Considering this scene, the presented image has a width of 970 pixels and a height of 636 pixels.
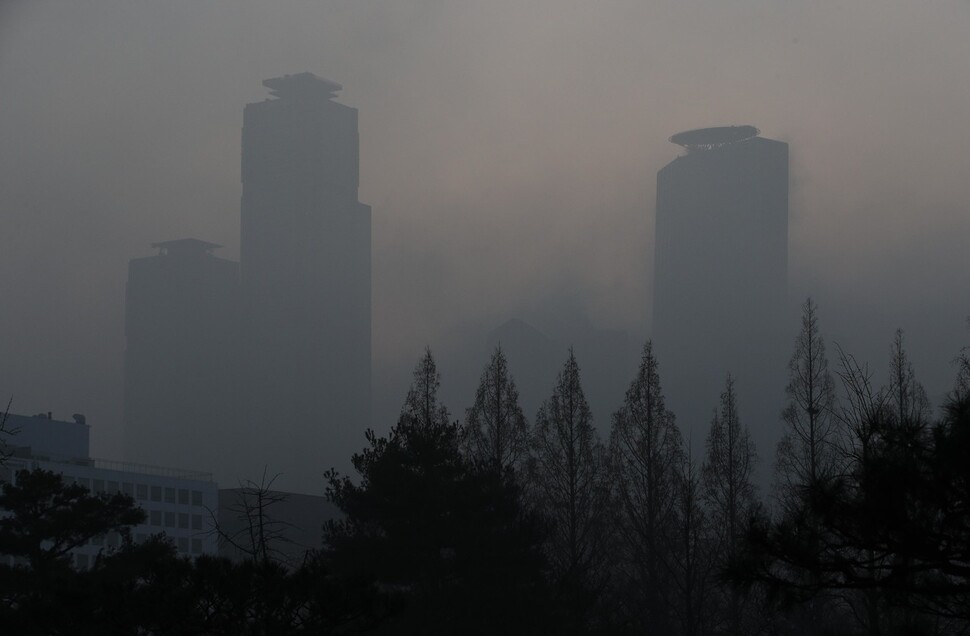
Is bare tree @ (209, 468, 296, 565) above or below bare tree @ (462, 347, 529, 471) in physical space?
below

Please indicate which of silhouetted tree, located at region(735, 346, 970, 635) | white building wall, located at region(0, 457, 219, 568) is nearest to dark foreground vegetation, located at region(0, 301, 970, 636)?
silhouetted tree, located at region(735, 346, 970, 635)

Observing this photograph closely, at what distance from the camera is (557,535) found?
3250 cm

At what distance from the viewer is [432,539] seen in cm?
2205

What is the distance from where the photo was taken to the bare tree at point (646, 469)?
1257 inches

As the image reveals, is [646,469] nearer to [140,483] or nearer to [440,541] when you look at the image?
[440,541]

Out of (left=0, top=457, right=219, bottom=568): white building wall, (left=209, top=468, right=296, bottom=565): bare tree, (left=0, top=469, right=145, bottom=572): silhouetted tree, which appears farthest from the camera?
(left=0, top=457, right=219, bottom=568): white building wall

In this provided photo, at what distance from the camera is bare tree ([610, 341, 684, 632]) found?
105 feet

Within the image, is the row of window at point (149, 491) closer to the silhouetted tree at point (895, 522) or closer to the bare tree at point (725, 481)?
the bare tree at point (725, 481)

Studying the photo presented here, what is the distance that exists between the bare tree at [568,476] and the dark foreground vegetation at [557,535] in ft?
0.25

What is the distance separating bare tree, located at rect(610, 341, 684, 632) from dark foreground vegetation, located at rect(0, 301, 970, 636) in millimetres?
74

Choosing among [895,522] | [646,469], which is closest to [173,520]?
[646,469]

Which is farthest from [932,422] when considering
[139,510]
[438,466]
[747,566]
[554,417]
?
[554,417]

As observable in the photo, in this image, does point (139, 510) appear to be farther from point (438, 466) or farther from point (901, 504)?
point (901, 504)

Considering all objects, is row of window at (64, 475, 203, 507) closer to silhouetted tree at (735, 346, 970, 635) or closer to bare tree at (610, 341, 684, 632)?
bare tree at (610, 341, 684, 632)
